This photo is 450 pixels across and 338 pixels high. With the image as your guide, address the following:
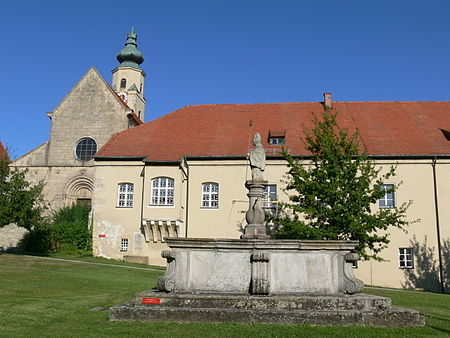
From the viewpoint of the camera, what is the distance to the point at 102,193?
86.1ft

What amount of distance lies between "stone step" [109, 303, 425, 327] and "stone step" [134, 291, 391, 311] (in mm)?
211

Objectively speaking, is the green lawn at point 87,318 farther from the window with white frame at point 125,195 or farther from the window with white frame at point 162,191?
the window with white frame at point 125,195

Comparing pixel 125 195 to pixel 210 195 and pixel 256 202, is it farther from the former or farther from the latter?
pixel 256 202

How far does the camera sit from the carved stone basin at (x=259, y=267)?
28.7 ft

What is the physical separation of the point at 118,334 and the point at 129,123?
2677 centimetres

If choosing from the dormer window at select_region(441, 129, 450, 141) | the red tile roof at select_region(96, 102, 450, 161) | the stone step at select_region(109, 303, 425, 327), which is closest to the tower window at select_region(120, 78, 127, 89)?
the red tile roof at select_region(96, 102, 450, 161)

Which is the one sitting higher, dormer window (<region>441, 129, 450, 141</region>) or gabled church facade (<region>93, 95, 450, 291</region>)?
dormer window (<region>441, 129, 450, 141</region>)

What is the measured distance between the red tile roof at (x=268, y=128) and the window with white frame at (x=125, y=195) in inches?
74.4

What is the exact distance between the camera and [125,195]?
85.7ft

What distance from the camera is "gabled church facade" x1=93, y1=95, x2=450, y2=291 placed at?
23.3 m

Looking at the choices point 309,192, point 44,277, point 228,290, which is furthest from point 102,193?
point 228,290

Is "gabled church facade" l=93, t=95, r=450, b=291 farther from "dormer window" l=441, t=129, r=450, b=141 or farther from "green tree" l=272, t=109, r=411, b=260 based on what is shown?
"green tree" l=272, t=109, r=411, b=260

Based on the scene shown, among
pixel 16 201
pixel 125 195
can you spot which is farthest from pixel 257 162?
pixel 125 195

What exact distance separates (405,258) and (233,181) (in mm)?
10002
